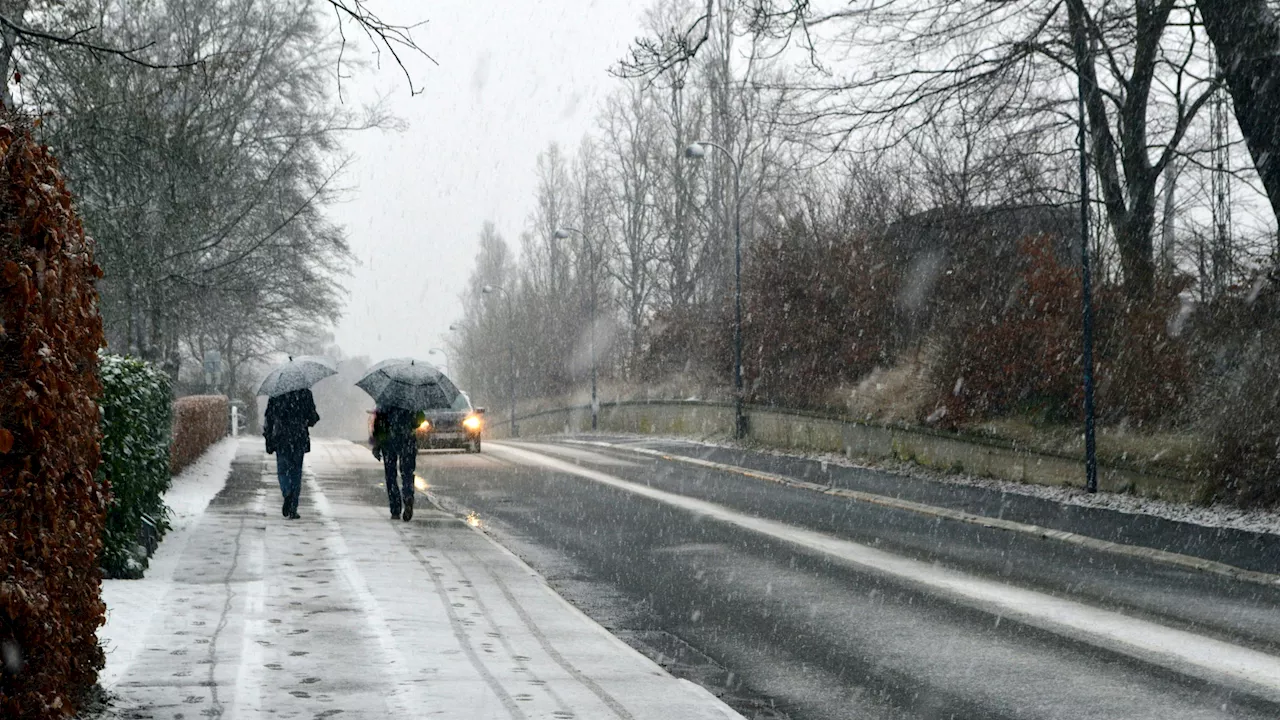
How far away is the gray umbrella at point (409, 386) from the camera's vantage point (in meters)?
14.2

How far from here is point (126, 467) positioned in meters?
9.09

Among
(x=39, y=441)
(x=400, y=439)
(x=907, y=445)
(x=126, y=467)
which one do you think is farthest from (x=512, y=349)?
(x=39, y=441)

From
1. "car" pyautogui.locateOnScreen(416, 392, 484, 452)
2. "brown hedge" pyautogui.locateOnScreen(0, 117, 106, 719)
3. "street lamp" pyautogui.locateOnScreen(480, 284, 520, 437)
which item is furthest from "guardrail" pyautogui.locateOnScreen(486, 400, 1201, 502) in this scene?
"street lamp" pyautogui.locateOnScreen(480, 284, 520, 437)

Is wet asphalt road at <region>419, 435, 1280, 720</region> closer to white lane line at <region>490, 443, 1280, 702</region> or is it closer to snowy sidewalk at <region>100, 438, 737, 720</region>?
white lane line at <region>490, 443, 1280, 702</region>

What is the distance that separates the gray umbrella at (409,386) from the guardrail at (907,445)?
951 cm

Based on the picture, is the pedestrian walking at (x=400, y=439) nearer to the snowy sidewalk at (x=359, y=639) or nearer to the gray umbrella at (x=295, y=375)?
the gray umbrella at (x=295, y=375)

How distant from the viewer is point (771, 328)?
32.3 metres

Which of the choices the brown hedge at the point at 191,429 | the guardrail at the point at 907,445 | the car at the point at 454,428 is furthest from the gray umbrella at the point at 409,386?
the car at the point at 454,428

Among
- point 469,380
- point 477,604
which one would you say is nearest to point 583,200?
point 469,380

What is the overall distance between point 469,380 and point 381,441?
8434 centimetres

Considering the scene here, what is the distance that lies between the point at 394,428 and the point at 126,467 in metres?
5.38

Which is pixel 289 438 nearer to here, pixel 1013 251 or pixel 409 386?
pixel 409 386

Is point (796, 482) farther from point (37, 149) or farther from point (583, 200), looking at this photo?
point (583, 200)

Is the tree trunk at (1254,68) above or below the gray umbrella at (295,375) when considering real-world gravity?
above
